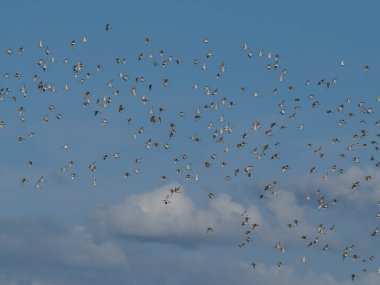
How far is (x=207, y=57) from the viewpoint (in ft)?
460

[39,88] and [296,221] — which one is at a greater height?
[39,88]

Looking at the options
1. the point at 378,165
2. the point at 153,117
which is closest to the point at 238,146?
the point at 153,117

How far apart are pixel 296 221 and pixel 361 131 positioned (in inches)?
909

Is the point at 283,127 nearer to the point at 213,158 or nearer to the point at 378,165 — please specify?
the point at 213,158

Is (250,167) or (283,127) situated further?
(250,167)

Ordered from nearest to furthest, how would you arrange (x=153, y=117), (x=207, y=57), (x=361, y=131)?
(x=207, y=57) < (x=153, y=117) < (x=361, y=131)

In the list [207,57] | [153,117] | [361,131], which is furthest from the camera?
[361,131]

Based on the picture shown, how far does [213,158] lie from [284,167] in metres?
16.6

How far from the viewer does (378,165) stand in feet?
591

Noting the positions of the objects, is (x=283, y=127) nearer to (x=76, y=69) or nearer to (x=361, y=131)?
(x=361, y=131)

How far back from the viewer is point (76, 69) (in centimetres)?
14762

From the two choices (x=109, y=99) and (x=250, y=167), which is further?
(x=250, y=167)

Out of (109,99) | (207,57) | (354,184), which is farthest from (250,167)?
(207,57)

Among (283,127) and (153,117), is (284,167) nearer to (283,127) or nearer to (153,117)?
(283,127)
